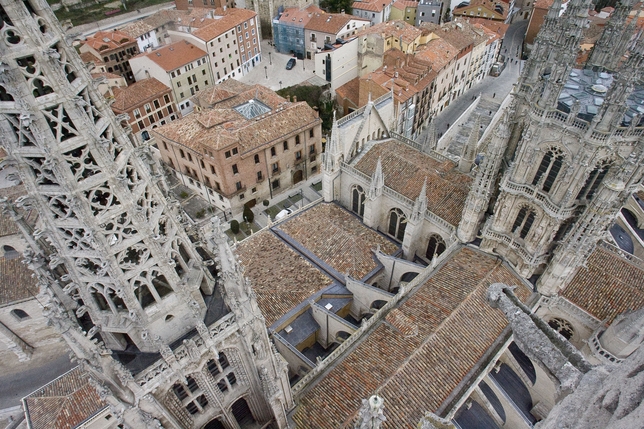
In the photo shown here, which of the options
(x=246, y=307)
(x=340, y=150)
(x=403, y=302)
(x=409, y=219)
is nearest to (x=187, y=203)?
(x=340, y=150)

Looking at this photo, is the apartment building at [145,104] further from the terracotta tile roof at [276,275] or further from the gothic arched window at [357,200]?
the gothic arched window at [357,200]

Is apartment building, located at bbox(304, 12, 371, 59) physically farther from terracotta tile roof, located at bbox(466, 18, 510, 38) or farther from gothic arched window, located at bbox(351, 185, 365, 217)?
gothic arched window, located at bbox(351, 185, 365, 217)

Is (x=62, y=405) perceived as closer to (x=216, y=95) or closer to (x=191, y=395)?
(x=191, y=395)

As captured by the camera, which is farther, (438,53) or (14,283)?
(438,53)

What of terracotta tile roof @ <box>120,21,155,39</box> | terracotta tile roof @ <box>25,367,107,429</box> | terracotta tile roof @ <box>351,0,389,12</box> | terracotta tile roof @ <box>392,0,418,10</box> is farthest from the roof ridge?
terracotta tile roof @ <box>392,0,418,10</box>

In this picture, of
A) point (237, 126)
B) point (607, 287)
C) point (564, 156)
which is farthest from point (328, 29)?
point (607, 287)

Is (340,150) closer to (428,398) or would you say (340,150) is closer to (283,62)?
(428,398)
